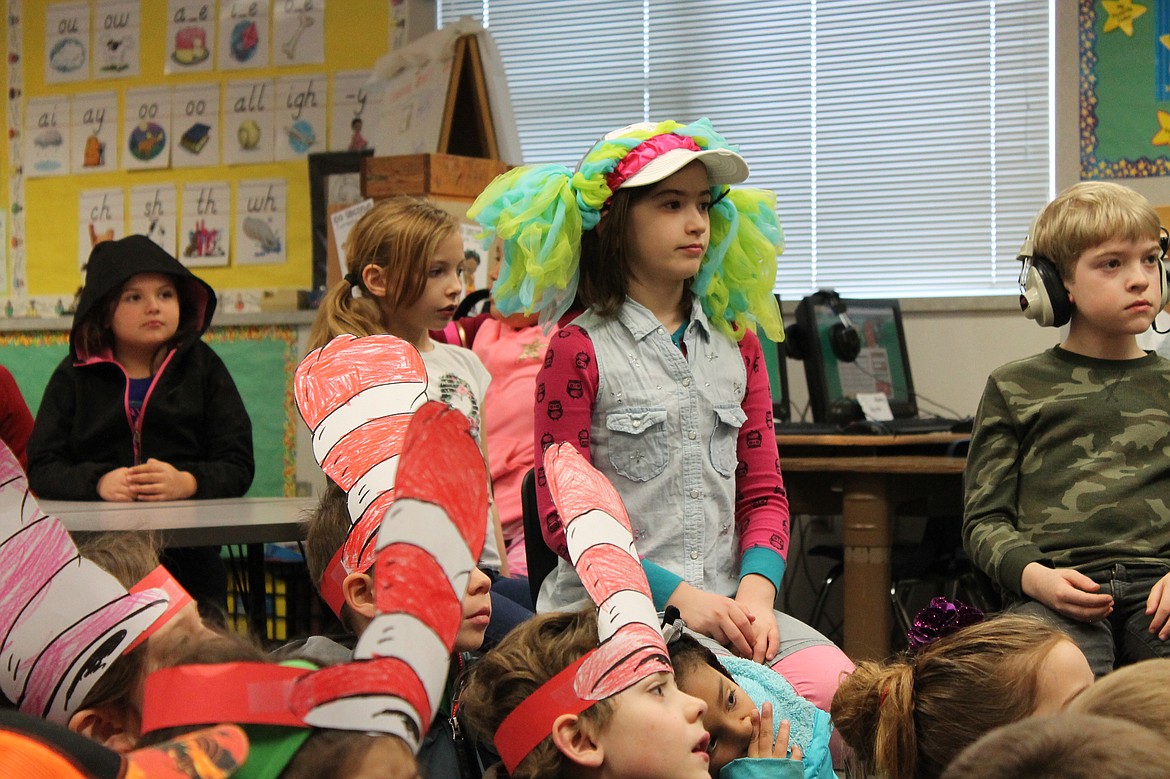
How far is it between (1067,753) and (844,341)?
104 inches

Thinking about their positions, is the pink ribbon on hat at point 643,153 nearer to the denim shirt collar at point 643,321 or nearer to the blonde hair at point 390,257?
the denim shirt collar at point 643,321

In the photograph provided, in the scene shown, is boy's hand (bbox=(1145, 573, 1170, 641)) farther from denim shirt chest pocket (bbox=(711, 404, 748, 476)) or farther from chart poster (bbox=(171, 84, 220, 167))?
chart poster (bbox=(171, 84, 220, 167))

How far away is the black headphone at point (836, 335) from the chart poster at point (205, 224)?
85.8 inches

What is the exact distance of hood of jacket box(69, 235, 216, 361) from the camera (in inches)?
92.0

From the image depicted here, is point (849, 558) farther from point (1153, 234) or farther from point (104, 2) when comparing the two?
point (104, 2)

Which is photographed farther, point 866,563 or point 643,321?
point 866,563

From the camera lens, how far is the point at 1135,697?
35.2 inches

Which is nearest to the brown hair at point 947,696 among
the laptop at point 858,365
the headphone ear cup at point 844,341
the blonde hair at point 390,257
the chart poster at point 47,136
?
the blonde hair at point 390,257

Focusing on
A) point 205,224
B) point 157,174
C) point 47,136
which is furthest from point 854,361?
point 47,136

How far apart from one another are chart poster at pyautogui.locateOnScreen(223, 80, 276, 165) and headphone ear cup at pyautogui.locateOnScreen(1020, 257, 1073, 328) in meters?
3.08

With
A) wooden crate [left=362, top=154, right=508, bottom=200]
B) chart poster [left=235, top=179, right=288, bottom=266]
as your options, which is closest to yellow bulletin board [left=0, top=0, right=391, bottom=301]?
chart poster [left=235, top=179, right=288, bottom=266]

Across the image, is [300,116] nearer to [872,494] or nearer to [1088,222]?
[872,494]

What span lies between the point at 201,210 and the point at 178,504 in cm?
247

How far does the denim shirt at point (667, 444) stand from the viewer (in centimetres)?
172
